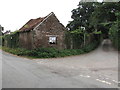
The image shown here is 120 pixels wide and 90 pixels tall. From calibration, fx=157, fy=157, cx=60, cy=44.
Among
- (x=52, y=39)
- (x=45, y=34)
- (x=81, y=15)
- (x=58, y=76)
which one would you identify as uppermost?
(x=81, y=15)

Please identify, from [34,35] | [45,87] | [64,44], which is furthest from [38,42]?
[45,87]

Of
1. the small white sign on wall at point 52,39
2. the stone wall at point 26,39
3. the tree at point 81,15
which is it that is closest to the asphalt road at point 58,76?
the stone wall at point 26,39

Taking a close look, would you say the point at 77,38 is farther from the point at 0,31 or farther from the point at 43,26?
the point at 0,31

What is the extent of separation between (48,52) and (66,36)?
5.19m

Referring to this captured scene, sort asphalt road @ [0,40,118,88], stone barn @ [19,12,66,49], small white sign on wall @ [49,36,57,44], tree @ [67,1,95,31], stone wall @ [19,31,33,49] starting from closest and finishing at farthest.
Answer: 1. asphalt road @ [0,40,118,88]
2. stone barn @ [19,12,66,49]
3. stone wall @ [19,31,33,49]
4. small white sign on wall @ [49,36,57,44]
5. tree @ [67,1,95,31]

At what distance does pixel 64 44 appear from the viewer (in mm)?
23562

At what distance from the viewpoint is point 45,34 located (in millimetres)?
22078

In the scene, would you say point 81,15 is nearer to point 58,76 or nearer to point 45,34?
point 45,34

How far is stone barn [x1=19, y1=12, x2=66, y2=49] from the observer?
840 inches

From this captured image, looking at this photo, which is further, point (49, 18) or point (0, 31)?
point (0, 31)

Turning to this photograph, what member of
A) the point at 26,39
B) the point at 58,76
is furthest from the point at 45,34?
the point at 58,76

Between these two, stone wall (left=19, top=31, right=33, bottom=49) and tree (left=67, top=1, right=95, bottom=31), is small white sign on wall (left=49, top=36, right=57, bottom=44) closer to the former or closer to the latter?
stone wall (left=19, top=31, right=33, bottom=49)

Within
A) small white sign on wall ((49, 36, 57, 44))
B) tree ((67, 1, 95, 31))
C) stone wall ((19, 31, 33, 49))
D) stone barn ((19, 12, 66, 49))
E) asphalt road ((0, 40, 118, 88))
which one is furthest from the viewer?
tree ((67, 1, 95, 31))

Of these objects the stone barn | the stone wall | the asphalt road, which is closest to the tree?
the stone barn
